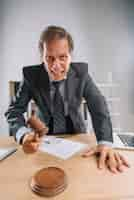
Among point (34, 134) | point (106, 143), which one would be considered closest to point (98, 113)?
point (106, 143)

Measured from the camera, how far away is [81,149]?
1.07 metres

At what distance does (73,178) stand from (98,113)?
493 mm

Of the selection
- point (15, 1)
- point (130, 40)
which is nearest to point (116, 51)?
point (130, 40)

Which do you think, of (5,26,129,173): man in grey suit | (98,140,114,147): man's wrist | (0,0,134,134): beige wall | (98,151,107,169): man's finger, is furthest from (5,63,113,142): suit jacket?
(0,0,134,134): beige wall

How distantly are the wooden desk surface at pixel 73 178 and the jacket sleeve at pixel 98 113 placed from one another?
146 millimetres

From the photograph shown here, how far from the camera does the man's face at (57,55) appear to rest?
1076mm

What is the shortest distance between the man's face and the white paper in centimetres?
38

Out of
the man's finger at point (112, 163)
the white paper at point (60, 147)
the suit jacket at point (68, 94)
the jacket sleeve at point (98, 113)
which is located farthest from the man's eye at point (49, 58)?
the man's finger at point (112, 163)

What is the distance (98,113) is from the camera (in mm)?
1230

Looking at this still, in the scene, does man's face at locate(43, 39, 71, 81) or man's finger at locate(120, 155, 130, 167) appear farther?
man's face at locate(43, 39, 71, 81)

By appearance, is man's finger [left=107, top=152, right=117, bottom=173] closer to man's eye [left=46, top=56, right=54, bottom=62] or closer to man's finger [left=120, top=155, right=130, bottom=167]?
man's finger [left=120, top=155, right=130, bottom=167]

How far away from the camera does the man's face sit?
1.08m

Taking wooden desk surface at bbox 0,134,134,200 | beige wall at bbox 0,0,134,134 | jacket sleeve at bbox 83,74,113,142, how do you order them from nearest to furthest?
wooden desk surface at bbox 0,134,134,200 → jacket sleeve at bbox 83,74,113,142 → beige wall at bbox 0,0,134,134

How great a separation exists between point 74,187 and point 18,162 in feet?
1.00
